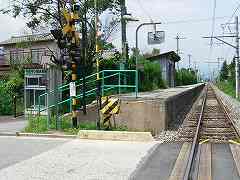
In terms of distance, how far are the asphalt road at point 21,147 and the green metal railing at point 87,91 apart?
74.0 inches

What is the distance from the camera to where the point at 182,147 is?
13.0m

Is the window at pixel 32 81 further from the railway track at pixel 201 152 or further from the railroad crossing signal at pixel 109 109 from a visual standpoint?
the railway track at pixel 201 152

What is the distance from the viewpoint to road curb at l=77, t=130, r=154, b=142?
14331 mm

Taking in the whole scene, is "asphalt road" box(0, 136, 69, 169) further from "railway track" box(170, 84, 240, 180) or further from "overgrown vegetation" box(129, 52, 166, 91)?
"overgrown vegetation" box(129, 52, 166, 91)

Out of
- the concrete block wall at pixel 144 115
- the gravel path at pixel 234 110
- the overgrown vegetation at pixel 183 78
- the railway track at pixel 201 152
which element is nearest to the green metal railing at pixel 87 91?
the concrete block wall at pixel 144 115

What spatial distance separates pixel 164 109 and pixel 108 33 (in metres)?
14.2

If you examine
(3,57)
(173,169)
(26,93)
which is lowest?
(173,169)

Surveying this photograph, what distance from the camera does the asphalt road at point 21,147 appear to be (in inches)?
447

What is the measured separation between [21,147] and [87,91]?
7.05 meters

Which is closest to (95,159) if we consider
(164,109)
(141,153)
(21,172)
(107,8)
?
(141,153)

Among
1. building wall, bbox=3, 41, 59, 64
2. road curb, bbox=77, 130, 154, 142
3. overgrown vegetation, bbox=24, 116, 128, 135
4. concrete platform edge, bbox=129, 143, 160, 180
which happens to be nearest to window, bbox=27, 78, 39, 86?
overgrown vegetation, bbox=24, 116, 128, 135

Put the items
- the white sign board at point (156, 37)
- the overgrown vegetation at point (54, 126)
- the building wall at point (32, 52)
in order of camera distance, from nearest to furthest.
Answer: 1. the overgrown vegetation at point (54, 126)
2. the white sign board at point (156, 37)
3. the building wall at point (32, 52)

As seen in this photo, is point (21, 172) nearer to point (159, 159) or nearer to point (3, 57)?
point (159, 159)

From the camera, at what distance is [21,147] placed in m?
13.2
